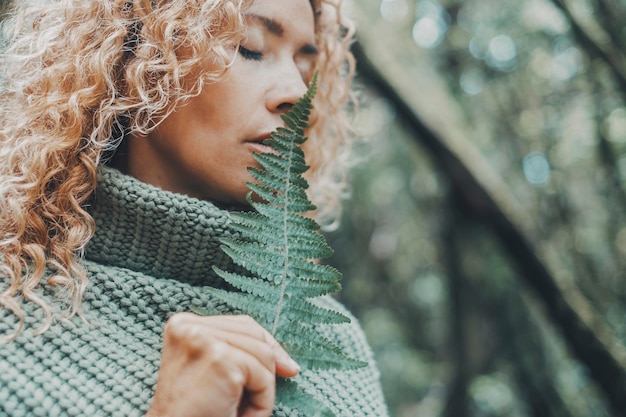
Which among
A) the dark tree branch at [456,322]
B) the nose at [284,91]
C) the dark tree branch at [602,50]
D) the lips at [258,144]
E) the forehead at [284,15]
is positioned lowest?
the dark tree branch at [456,322]

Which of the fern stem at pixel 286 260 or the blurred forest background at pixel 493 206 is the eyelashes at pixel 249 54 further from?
the blurred forest background at pixel 493 206

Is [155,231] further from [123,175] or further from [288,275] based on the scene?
[288,275]

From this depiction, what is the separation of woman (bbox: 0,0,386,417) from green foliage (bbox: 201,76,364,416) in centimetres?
15

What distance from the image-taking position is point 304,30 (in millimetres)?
1474

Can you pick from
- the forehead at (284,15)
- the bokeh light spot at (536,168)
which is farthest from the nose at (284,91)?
the bokeh light spot at (536,168)

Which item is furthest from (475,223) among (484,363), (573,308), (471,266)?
(484,363)

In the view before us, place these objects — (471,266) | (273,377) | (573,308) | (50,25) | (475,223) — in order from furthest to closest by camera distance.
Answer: (471,266) → (475,223) → (573,308) → (50,25) → (273,377)

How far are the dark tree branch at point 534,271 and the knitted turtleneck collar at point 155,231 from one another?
6.37 ft

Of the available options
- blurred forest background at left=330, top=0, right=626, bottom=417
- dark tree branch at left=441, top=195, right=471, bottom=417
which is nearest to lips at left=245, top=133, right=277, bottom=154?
blurred forest background at left=330, top=0, right=626, bottom=417

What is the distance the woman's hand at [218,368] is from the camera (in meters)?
0.82

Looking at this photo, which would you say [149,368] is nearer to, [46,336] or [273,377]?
[46,336]

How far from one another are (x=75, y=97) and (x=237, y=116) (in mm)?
375

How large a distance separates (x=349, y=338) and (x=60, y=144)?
883 millimetres

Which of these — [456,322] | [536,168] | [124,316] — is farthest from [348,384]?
[536,168]
